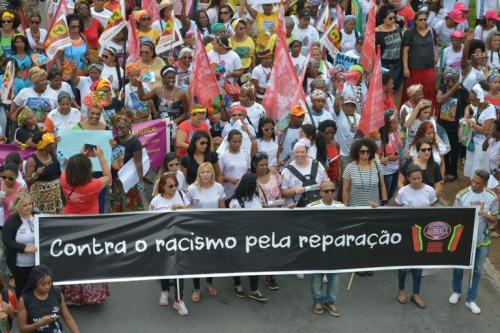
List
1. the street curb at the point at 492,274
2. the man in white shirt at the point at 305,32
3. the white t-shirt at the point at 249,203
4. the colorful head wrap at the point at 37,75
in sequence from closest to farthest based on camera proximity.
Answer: the white t-shirt at the point at 249,203, the street curb at the point at 492,274, the colorful head wrap at the point at 37,75, the man in white shirt at the point at 305,32

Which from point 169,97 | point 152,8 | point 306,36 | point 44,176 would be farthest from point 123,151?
point 306,36

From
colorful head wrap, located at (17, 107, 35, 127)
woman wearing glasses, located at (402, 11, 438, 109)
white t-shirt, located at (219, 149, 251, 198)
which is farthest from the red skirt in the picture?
colorful head wrap, located at (17, 107, 35, 127)

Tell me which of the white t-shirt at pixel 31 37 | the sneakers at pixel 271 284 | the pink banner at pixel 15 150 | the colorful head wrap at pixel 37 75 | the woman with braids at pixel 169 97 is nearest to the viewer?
the sneakers at pixel 271 284

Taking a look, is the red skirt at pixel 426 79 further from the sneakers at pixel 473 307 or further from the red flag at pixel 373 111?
the sneakers at pixel 473 307

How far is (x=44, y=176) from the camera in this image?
31.6 feet

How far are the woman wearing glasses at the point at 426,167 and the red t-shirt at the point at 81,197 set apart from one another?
353 cm

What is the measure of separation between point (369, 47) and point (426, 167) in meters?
3.12

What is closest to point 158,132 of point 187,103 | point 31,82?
point 187,103

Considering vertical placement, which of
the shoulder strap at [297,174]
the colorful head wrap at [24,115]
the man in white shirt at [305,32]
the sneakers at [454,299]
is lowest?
the sneakers at [454,299]

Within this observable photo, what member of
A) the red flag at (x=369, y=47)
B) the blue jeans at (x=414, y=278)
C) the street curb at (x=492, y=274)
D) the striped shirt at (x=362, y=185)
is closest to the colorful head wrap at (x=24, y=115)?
the striped shirt at (x=362, y=185)

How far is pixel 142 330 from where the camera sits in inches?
357

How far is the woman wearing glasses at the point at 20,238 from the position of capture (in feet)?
27.9

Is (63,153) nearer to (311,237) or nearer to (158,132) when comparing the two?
(158,132)

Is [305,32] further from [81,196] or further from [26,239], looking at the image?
[26,239]
